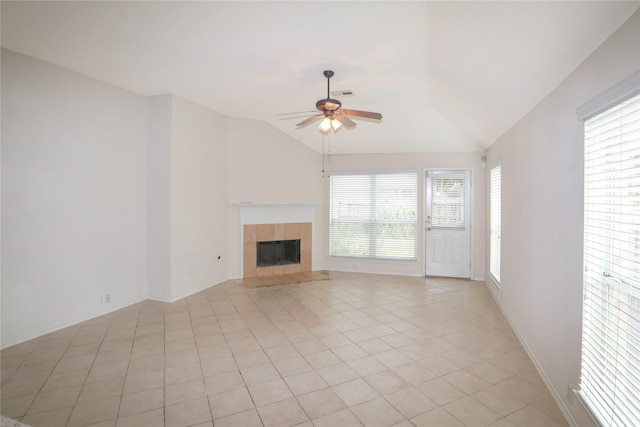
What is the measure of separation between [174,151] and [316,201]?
2.84m

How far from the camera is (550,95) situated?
2.47m

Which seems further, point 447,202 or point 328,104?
point 447,202

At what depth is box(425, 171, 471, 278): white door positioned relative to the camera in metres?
5.77

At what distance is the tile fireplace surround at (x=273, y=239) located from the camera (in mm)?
5766

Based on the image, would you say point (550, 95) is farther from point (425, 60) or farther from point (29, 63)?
point (29, 63)

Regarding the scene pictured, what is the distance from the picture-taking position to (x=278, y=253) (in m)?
6.25

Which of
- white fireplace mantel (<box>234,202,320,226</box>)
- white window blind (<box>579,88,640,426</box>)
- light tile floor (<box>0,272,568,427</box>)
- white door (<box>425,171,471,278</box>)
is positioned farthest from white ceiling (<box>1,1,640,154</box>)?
light tile floor (<box>0,272,568,427</box>)

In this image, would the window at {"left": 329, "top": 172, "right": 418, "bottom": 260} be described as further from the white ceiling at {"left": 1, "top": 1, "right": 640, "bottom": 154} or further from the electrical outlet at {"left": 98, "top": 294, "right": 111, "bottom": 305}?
the electrical outlet at {"left": 98, "top": 294, "right": 111, "bottom": 305}

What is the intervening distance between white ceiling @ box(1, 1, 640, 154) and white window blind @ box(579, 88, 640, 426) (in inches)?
21.9

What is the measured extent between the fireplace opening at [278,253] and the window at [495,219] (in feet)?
11.1

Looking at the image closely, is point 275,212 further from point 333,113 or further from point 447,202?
point 447,202

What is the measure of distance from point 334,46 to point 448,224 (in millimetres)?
4108

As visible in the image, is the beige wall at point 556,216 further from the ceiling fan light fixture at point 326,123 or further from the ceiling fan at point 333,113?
the ceiling fan light fixture at point 326,123

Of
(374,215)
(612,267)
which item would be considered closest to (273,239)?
(374,215)
